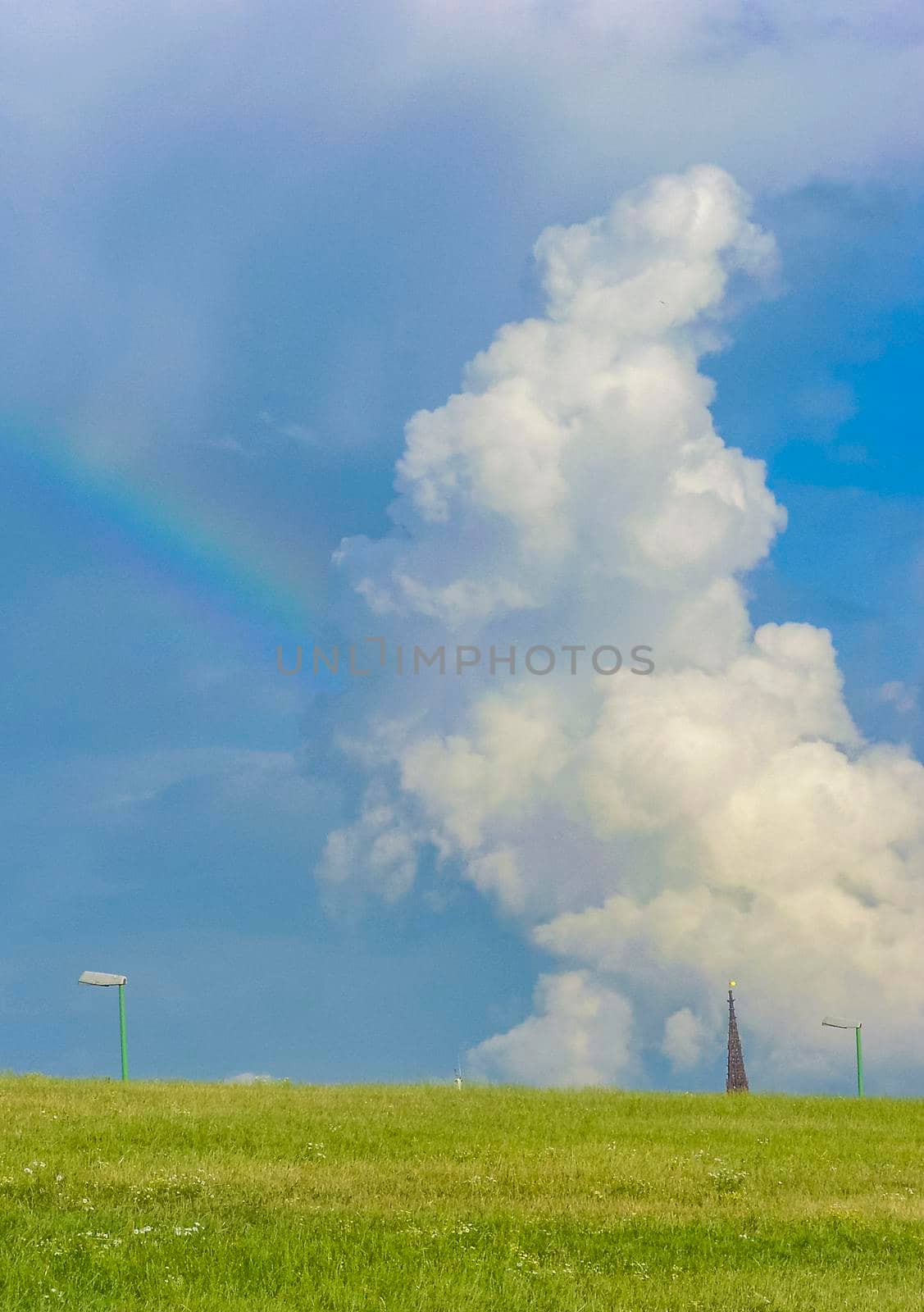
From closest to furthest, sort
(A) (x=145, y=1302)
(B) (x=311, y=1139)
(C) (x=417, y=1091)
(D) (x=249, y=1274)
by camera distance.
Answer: (A) (x=145, y=1302)
(D) (x=249, y=1274)
(B) (x=311, y=1139)
(C) (x=417, y=1091)

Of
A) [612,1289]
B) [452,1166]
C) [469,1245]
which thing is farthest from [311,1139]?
[612,1289]

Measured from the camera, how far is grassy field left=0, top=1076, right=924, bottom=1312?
14.3 m

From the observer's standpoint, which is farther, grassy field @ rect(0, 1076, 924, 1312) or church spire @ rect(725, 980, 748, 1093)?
church spire @ rect(725, 980, 748, 1093)

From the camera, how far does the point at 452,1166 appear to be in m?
21.0

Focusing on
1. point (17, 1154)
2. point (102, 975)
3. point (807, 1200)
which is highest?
point (102, 975)

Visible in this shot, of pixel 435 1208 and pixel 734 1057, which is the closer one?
pixel 435 1208

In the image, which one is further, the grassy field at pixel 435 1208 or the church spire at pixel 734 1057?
the church spire at pixel 734 1057

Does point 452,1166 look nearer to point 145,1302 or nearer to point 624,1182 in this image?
point 624,1182

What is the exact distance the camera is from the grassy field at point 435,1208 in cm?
1434

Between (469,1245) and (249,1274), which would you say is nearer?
Result: (249,1274)

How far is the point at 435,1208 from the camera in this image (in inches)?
716

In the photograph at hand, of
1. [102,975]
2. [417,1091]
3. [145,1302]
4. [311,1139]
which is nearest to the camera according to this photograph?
[145,1302]

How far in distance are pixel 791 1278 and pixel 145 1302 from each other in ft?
25.3

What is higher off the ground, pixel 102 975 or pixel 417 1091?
pixel 102 975
